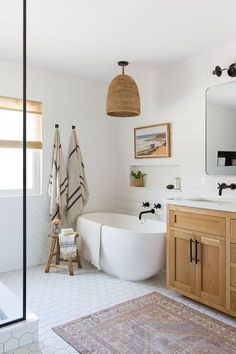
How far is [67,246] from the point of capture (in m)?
3.40

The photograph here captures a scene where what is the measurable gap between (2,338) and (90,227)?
1.90 metres

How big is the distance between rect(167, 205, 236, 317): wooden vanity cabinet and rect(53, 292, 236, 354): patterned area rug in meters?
0.17

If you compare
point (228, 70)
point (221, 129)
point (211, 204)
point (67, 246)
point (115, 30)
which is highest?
point (115, 30)

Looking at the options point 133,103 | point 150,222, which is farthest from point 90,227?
point 133,103

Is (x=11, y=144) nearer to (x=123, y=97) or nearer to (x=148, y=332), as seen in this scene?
(x=123, y=97)

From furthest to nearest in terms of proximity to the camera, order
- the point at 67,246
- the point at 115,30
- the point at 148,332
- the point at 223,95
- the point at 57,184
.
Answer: the point at 57,184 < the point at 67,246 < the point at 223,95 < the point at 115,30 < the point at 148,332

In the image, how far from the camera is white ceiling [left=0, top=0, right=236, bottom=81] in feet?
7.55

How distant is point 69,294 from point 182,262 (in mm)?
1099

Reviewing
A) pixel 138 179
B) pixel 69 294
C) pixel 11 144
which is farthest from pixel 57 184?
pixel 69 294

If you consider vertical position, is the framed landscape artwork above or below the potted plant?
above

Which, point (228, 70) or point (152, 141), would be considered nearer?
point (228, 70)

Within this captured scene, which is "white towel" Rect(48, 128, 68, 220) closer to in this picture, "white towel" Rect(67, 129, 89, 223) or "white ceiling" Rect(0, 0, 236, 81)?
"white towel" Rect(67, 129, 89, 223)

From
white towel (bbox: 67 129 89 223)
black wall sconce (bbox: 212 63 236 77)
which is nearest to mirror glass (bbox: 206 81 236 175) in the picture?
black wall sconce (bbox: 212 63 236 77)

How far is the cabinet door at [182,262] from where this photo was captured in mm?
2621
